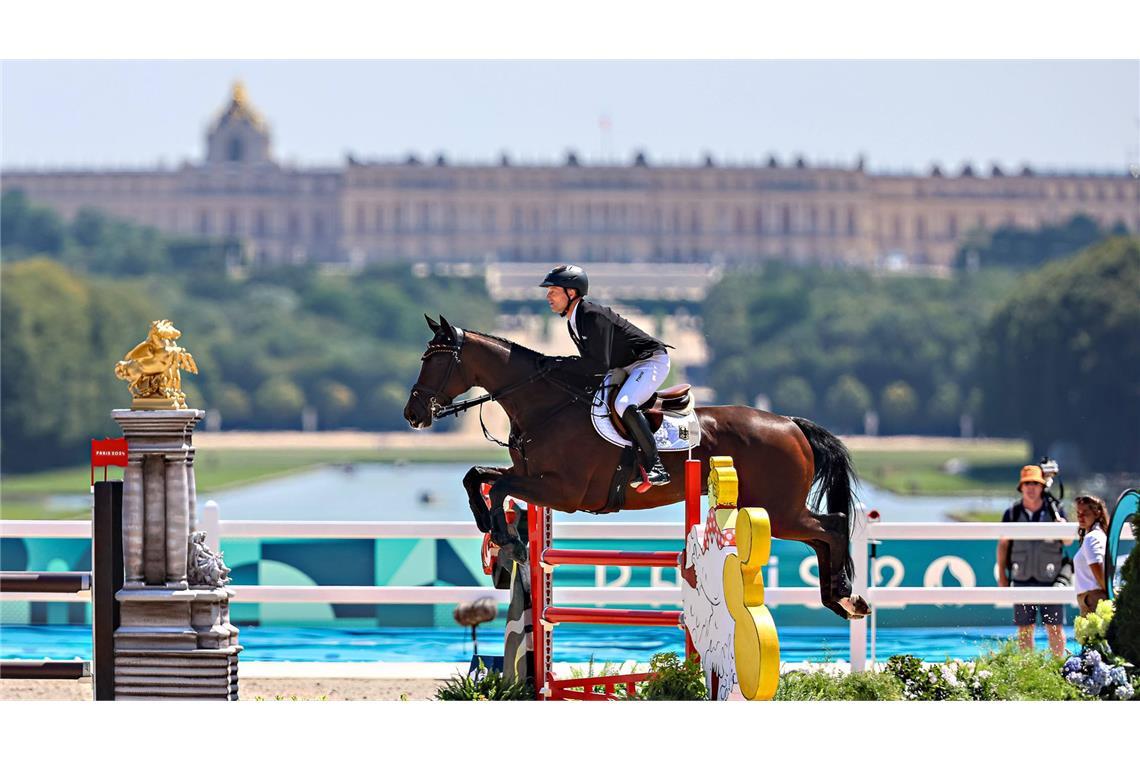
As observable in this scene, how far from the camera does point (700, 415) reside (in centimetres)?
1138

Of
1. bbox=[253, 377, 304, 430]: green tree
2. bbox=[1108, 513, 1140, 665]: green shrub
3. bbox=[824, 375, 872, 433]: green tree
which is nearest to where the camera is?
bbox=[1108, 513, 1140, 665]: green shrub

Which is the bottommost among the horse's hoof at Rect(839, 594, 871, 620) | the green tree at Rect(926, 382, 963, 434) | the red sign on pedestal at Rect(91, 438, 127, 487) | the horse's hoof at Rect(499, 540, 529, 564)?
the horse's hoof at Rect(839, 594, 871, 620)

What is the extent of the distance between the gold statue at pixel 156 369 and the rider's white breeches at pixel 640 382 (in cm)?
219

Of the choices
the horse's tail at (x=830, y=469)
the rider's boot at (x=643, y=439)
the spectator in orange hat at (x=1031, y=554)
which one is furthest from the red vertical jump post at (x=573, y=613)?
the spectator in orange hat at (x=1031, y=554)

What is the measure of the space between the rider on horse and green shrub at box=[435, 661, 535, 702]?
50.5 inches

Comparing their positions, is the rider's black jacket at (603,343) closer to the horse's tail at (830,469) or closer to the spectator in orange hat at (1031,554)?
the horse's tail at (830,469)

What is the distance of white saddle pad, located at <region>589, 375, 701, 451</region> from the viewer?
10.8 metres

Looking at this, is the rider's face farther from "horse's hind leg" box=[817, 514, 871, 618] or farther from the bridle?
"horse's hind leg" box=[817, 514, 871, 618]

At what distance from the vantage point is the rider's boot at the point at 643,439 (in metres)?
10.7

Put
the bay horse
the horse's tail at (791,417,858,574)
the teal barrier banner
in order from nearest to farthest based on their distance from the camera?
the bay horse → the horse's tail at (791,417,858,574) → the teal barrier banner

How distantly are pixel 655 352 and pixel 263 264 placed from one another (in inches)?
4774

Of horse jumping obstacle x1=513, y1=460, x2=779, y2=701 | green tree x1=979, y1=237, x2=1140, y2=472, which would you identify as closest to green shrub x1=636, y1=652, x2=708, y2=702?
horse jumping obstacle x1=513, y1=460, x2=779, y2=701

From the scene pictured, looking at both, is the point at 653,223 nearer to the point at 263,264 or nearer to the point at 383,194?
the point at 383,194

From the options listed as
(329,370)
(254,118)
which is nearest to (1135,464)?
(329,370)
